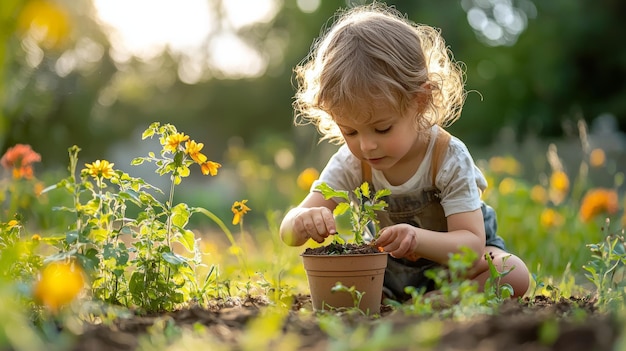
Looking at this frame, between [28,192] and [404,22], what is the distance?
94.2 inches

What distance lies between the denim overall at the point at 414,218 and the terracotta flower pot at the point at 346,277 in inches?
23.3

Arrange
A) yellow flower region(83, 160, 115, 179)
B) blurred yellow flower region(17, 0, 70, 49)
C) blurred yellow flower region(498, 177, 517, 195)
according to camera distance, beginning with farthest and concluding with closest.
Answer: blurred yellow flower region(498, 177, 517, 195) → yellow flower region(83, 160, 115, 179) → blurred yellow flower region(17, 0, 70, 49)

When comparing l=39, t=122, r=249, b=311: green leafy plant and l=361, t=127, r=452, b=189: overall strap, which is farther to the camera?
l=361, t=127, r=452, b=189: overall strap

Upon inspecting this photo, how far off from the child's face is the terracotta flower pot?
0.44m

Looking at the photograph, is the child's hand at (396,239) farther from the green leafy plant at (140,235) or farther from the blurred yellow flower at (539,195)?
the blurred yellow flower at (539,195)

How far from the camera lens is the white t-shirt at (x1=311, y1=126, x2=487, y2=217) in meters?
2.69

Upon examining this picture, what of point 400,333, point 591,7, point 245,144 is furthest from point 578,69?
point 400,333

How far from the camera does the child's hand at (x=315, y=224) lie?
2.42 metres

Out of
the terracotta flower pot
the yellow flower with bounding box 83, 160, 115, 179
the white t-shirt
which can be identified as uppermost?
the yellow flower with bounding box 83, 160, 115, 179

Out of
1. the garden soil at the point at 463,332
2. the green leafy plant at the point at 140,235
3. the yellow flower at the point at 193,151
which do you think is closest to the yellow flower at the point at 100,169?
the green leafy plant at the point at 140,235

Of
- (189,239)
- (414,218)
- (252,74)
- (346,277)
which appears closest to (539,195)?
(414,218)

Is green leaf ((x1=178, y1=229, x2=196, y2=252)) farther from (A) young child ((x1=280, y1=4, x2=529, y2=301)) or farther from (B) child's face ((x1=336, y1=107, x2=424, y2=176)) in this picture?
(B) child's face ((x1=336, y1=107, x2=424, y2=176))

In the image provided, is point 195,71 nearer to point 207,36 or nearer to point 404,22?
point 207,36

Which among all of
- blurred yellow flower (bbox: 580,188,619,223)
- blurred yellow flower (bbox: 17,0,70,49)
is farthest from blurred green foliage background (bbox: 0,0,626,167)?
blurred yellow flower (bbox: 580,188,619,223)
